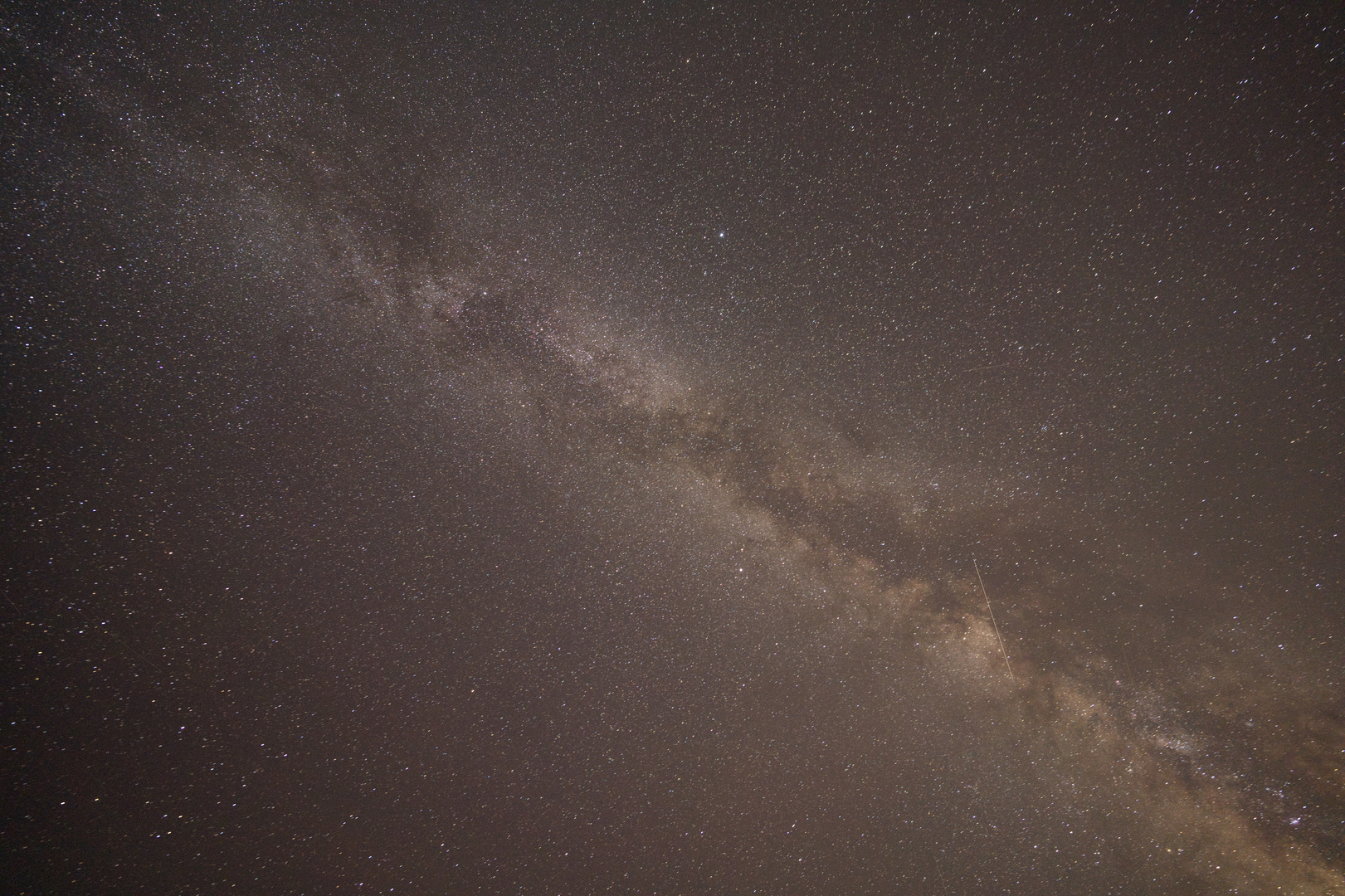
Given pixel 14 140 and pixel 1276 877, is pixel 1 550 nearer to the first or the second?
pixel 14 140

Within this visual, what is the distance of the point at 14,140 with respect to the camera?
1305 millimetres

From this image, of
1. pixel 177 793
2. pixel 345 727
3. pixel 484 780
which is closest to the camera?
pixel 177 793

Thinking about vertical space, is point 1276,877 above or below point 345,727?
above

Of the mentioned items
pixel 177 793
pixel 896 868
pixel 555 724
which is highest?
pixel 896 868

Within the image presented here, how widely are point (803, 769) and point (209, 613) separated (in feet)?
9.51

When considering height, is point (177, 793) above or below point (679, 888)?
below

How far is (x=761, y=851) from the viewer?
2.14m

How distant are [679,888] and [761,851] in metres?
0.48

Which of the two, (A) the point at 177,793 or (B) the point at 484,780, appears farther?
(B) the point at 484,780

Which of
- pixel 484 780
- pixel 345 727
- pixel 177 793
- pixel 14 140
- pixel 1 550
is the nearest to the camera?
pixel 14 140

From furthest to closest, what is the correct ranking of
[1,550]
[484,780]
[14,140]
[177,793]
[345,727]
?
1. [484,780]
2. [345,727]
3. [177,793]
4. [1,550]
5. [14,140]

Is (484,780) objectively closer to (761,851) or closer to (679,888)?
(679,888)

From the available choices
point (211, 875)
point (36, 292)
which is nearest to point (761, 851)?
point (211, 875)

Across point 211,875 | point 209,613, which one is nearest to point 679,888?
point 211,875
